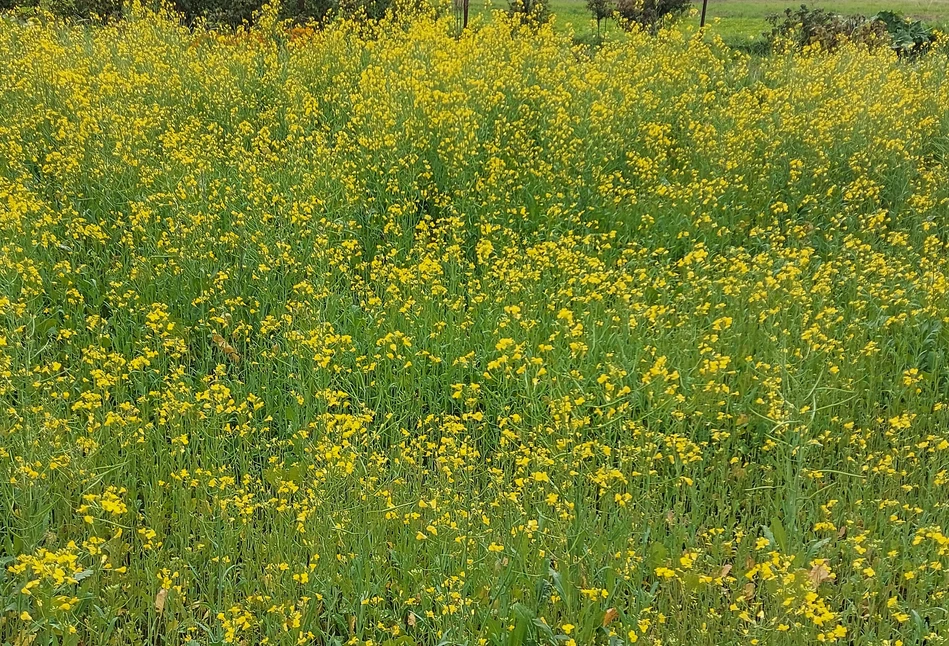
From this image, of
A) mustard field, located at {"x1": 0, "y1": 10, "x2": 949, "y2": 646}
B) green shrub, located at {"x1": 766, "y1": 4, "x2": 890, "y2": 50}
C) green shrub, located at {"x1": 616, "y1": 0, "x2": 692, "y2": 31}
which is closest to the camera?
mustard field, located at {"x1": 0, "y1": 10, "x2": 949, "y2": 646}

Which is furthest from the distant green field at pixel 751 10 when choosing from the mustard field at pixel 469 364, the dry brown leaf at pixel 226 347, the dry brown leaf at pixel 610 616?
the dry brown leaf at pixel 610 616

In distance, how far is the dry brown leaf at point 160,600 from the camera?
243cm

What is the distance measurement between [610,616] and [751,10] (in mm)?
22931

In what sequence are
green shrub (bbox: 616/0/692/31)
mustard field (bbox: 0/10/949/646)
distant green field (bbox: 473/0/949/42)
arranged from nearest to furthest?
mustard field (bbox: 0/10/949/646)
green shrub (bbox: 616/0/692/31)
distant green field (bbox: 473/0/949/42)

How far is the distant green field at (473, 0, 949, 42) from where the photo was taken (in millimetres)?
17469

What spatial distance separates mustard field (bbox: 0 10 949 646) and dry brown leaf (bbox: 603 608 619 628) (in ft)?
0.06

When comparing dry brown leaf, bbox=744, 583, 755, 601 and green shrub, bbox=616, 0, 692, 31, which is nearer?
dry brown leaf, bbox=744, 583, 755, 601

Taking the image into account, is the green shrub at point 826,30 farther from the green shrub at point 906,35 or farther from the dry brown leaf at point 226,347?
the dry brown leaf at point 226,347

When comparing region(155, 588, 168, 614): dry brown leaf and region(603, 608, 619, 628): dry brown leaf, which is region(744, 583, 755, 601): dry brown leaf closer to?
region(603, 608, 619, 628): dry brown leaf

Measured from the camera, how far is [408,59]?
277 inches

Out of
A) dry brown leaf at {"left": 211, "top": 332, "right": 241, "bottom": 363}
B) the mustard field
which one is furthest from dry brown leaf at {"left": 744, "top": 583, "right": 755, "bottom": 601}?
dry brown leaf at {"left": 211, "top": 332, "right": 241, "bottom": 363}

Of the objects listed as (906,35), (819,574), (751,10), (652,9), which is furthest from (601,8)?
(819,574)

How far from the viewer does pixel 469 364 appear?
140 inches

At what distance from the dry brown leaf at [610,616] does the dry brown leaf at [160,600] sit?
148 cm
